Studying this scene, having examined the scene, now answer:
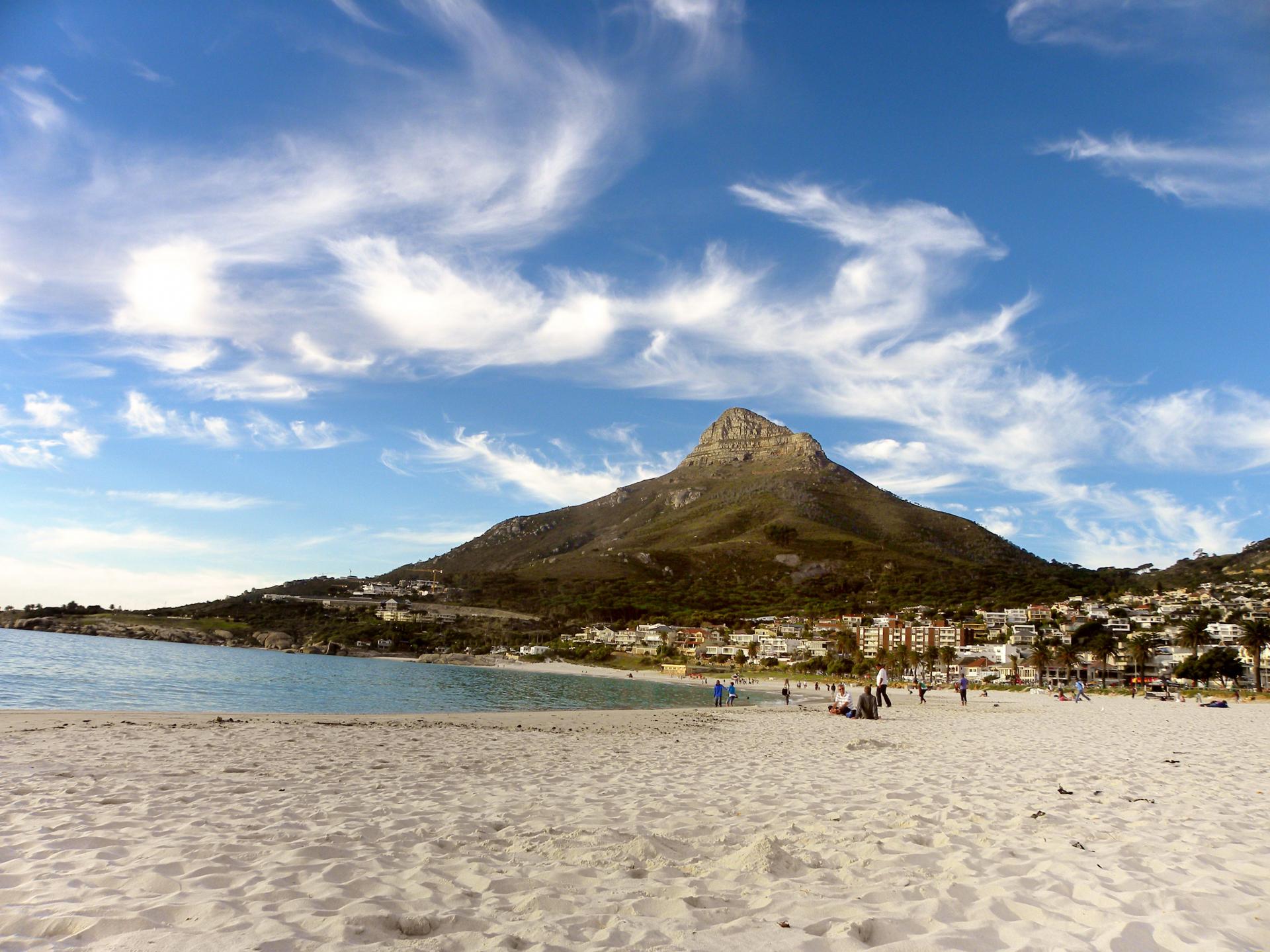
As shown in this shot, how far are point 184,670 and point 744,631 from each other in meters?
114

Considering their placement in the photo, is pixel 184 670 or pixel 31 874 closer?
pixel 31 874

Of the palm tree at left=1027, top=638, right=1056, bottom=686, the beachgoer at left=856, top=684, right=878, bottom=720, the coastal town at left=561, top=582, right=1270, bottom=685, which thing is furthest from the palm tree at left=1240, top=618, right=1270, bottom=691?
the beachgoer at left=856, top=684, right=878, bottom=720

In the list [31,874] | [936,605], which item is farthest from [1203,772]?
[936,605]

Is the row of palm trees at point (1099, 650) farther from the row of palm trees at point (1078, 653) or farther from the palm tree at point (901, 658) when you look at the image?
the palm tree at point (901, 658)

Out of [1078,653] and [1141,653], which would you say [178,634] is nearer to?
[1078,653]

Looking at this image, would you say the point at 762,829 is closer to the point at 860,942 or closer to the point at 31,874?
the point at 860,942

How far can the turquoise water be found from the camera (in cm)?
2852

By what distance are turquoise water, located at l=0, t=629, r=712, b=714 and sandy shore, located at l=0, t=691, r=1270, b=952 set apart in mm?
17971

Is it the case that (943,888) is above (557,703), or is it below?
above

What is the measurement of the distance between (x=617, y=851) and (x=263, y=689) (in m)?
39.6

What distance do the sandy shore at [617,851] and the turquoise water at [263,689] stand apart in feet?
59.0

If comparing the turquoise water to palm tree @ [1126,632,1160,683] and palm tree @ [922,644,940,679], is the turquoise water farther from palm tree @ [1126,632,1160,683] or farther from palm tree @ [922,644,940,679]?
palm tree @ [1126,632,1160,683]

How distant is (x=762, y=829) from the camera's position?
7.09 m

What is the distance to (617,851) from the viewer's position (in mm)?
6145
